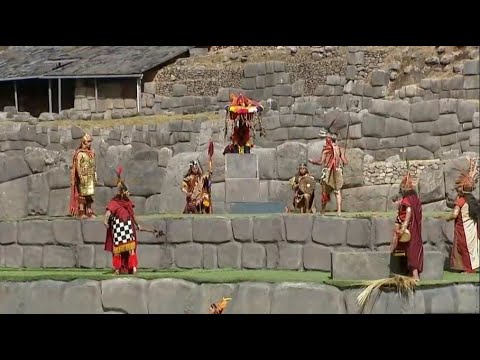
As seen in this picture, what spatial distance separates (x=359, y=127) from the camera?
25.3 metres

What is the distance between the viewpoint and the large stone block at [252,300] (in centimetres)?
1369

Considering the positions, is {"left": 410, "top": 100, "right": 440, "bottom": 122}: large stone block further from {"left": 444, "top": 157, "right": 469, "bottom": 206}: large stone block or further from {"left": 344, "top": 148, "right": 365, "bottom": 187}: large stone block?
{"left": 444, "top": 157, "right": 469, "bottom": 206}: large stone block

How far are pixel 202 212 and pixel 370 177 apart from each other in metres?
4.37

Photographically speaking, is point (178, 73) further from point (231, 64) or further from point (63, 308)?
point (63, 308)

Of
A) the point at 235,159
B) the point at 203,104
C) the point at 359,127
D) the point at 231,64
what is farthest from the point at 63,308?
the point at 231,64

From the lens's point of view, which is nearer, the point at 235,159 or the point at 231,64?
the point at 235,159

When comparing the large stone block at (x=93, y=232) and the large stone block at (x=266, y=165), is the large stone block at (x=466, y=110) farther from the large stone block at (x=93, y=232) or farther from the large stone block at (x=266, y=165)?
the large stone block at (x=93, y=232)

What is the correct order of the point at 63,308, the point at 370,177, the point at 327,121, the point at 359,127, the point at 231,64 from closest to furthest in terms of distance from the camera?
the point at 63,308 → the point at 370,177 → the point at 359,127 → the point at 327,121 → the point at 231,64

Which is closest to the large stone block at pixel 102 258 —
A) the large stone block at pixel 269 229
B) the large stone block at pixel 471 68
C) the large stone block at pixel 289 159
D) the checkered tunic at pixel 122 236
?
the checkered tunic at pixel 122 236

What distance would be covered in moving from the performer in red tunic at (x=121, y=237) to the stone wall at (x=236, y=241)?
1.10 metres

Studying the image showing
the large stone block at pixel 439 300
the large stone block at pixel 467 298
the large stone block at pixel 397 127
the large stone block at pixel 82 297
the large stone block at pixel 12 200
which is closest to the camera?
the large stone block at pixel 439 300

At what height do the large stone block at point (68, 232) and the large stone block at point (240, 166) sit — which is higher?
the large stone block at point (240, 166)

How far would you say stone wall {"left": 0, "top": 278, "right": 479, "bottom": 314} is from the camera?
13125mm

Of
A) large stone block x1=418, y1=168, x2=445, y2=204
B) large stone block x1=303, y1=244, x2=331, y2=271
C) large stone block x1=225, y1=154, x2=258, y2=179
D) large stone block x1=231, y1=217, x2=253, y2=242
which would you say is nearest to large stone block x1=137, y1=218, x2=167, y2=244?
large stone block x1=231, y1=217, x2=253, y2=242
